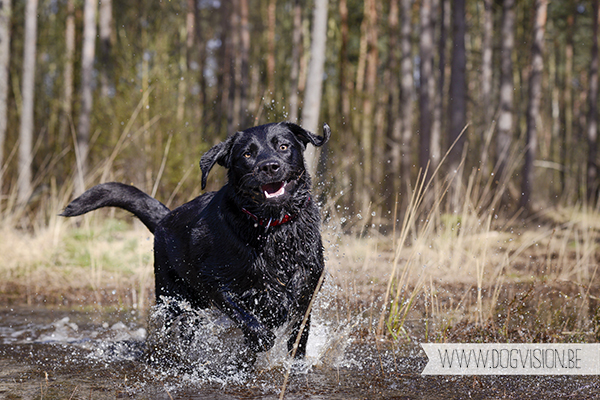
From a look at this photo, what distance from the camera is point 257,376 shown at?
319 centimetres

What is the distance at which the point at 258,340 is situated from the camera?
3133 millimetres

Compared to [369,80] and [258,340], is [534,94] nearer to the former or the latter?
[369,80]

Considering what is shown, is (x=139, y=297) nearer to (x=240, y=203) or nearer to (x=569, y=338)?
(x=240, y=203)

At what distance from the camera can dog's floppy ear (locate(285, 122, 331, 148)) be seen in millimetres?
3370

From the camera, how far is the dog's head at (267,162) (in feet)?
9.96

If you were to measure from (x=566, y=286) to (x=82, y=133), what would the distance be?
927cm

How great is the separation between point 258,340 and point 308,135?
1336 mm

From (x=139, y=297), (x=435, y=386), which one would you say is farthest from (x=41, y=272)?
(x=435, y=386)

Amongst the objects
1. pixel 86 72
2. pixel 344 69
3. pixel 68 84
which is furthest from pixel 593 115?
pixel 68 84

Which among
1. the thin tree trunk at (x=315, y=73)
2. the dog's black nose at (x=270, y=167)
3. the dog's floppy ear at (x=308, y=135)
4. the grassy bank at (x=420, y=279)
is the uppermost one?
the thin tree trunk at (x=315, y=73)

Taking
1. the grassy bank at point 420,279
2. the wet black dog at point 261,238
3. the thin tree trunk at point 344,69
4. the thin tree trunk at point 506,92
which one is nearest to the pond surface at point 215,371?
the wet black dog at point 261,238

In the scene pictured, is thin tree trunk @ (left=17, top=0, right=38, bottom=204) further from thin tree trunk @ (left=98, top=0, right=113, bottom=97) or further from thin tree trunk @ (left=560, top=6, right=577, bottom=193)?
thin tree trunk @ (left=560, top=6, right=577, bottom=193)

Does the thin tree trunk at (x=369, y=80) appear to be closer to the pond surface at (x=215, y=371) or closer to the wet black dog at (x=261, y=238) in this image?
the pond surface at (x=215, y=371)

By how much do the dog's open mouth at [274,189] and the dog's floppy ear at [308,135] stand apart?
41 cm
